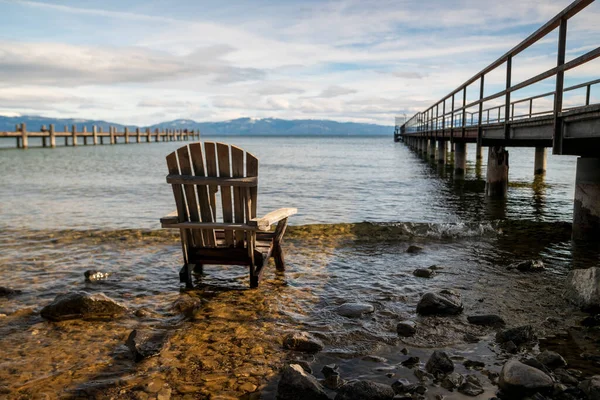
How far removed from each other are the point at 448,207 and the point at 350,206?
108 inches

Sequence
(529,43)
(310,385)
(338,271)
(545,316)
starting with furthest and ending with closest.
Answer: (529,43), (338,271), (545,316), (310,385)

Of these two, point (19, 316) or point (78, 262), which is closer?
point (19, 316)

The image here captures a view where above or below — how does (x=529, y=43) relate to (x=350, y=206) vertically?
above

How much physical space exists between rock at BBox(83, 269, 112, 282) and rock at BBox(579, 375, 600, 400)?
5202 millimetres

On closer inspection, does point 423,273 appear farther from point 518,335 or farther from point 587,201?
point 587,201

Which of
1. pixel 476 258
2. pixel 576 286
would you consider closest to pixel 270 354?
pixel 576 286

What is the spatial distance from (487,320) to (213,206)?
297 cm

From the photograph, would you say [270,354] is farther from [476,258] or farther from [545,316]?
[476,258]

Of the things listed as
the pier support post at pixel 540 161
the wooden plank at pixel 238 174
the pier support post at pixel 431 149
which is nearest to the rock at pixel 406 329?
the wooden plank at pixel 238 174

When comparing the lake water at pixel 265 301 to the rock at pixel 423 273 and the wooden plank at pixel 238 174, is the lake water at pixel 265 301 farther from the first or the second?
the wooden plank at pixel 238 174

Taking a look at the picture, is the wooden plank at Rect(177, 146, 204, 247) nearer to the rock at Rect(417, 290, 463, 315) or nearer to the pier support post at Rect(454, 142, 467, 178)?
the rock at Rect(417, 290, 463, 315)

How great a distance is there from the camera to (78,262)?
6.70 m

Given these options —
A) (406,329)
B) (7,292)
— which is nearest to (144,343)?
(406,329)

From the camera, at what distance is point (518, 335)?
374cm
